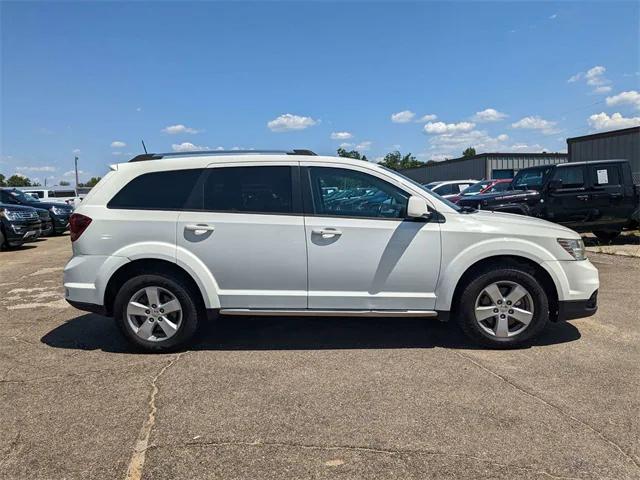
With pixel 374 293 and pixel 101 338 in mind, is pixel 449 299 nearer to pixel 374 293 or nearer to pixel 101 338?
pixel 374 293

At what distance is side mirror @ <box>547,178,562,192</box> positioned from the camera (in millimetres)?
11055

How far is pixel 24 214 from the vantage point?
13.6 m

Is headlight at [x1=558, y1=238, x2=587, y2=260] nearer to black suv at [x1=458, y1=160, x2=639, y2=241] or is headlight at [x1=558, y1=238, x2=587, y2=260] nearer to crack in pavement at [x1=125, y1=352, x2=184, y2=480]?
crack in pavement at [x1=125, y1=352, x2=184, y2=480]

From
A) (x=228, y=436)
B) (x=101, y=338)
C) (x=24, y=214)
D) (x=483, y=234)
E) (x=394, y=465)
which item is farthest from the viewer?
(x=24, y=214)

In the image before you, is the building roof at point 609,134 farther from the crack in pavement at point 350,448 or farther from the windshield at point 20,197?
the windshield at point 20,197

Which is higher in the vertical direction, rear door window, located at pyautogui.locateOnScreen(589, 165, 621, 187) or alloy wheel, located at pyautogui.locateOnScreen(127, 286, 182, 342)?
rear door window, located at pyautogui.locateOnScreen(589, 165, 621, 187)

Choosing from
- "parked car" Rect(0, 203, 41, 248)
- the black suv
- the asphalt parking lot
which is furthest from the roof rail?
"parked car" Rect(0, 203, 41, 248)

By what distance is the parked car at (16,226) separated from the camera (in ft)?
42.5

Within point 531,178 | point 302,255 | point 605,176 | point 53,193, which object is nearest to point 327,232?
point 302,255

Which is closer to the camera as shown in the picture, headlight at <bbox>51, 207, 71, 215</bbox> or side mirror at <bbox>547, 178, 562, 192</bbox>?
side mirror at <bbox>547, 178, 562, 192</bbox>

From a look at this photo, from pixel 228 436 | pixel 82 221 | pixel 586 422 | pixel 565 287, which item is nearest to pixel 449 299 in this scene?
pixel 565 287

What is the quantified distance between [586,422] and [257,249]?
112 inches

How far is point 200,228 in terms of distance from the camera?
448 cm

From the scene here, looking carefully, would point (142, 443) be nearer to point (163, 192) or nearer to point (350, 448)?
point (350, 448)
